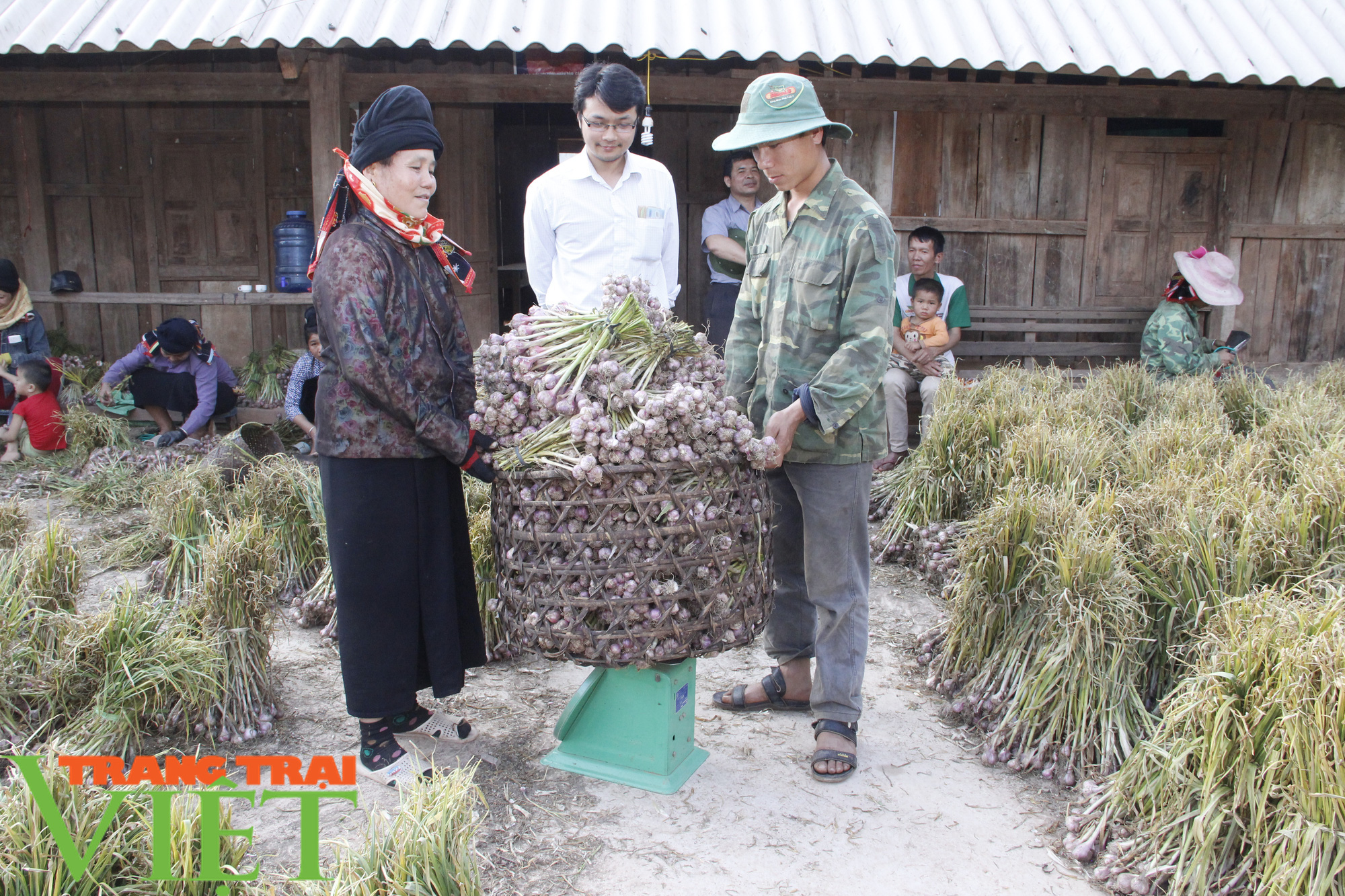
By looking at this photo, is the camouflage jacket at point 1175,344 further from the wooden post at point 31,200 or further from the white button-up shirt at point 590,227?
the wooden post at point 31,200

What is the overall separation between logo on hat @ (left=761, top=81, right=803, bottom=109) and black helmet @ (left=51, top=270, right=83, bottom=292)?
7.00m

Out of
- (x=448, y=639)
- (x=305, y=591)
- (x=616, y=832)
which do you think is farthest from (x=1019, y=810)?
(x=305, y=591)

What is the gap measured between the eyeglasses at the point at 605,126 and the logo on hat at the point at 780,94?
985mm

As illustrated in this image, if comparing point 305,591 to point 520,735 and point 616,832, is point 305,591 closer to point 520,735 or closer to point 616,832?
point 520,735

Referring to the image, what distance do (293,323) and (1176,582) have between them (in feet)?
23.0

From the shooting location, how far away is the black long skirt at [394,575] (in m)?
2.54

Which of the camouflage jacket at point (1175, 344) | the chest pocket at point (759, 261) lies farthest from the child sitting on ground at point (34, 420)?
the camouflage jacket at point (1175, 344)

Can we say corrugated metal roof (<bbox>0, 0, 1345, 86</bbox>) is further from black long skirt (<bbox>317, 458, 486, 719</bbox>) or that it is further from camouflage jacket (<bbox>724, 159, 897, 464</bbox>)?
black long skirt (<bbox>317, 458, 486, 719</bbox>)

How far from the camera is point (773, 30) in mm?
5781

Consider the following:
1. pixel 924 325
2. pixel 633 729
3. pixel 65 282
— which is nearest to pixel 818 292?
pixel 633 729

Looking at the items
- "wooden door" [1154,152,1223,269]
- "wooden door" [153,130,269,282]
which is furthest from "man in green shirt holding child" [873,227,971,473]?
"wooden door" [153,130,269,282]

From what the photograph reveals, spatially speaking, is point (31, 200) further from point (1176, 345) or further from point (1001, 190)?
point (1176, 345)

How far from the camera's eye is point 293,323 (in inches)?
309

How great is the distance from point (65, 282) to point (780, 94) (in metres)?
7.05
